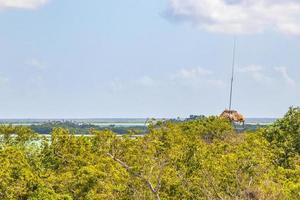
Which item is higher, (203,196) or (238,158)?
(238,158)

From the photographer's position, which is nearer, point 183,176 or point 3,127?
point 183,176

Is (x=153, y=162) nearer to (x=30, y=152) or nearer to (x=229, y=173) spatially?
(x=229, y=173)

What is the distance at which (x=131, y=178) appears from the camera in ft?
99.2

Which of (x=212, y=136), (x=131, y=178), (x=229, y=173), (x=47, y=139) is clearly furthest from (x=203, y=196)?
(x=212, y=136)

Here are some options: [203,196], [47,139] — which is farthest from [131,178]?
[47,139]

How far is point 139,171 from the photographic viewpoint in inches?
1173

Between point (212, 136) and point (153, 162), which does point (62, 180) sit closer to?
point (153, 162)

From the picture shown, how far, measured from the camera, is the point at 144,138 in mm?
37656

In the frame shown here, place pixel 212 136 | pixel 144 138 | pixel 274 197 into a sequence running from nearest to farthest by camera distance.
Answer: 1. pixel 274 197
2. pixel 144 138
3. pixel 212 136

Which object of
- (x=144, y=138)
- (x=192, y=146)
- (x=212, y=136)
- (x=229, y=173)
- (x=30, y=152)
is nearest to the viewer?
(x=229, y=173)

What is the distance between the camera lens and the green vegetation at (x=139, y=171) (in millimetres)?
27766

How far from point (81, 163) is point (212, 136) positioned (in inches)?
1137

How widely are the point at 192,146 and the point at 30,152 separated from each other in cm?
1184

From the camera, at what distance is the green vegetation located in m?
27.8
